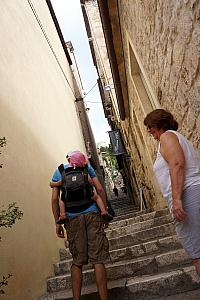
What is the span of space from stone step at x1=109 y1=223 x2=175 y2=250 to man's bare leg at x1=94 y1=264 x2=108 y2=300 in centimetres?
160

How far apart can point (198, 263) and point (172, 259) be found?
4.68ft

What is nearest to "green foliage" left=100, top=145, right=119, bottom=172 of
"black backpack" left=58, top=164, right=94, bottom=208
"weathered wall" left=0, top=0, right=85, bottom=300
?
"weathered wall" left=0, top=0, right=85, bottom=300

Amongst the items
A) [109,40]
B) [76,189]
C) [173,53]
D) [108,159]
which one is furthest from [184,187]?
[108,159]

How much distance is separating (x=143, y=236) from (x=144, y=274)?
1.06 m

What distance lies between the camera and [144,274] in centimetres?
317

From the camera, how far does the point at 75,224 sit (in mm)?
2822

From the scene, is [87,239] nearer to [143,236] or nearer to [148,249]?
[148,249]

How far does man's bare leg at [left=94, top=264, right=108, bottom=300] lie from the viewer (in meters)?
2.50

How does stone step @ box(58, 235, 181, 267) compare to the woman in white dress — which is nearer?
the woman in white dress

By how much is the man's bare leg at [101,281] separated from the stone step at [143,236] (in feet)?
5.26

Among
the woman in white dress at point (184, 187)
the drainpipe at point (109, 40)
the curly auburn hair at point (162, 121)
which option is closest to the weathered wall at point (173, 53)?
the curly auburn hair at point (162, 121)

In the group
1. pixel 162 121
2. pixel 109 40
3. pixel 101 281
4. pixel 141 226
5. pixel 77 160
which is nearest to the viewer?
pixel 162 121

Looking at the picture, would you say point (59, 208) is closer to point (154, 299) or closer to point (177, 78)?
point (154, 299)

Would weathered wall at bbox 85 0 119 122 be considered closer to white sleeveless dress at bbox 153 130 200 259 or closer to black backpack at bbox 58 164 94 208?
black backpack at bbox 58 164 94 208
